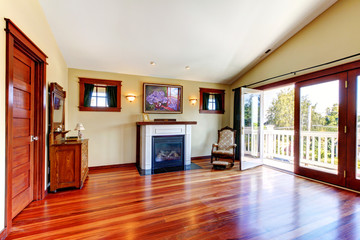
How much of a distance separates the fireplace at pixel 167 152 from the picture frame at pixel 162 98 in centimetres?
90

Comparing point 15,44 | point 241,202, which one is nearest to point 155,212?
point 241,202

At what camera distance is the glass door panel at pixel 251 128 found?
13.9 feet

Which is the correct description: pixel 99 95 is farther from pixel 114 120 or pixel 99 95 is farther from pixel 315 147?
pixel 315 147

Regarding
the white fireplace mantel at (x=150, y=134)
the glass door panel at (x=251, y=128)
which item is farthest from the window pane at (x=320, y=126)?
the white fireplace mantel at (x=150, y=134)

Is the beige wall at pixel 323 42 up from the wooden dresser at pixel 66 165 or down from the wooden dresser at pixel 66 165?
up

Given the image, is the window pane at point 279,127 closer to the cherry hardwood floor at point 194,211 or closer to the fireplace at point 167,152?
the cherry hardwood floor at point 194,211

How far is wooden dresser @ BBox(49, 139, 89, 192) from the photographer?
280cm

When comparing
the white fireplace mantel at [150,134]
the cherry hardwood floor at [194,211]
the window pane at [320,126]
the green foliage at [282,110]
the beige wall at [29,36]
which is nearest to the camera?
the beige wall at [29,36]

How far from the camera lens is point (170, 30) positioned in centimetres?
310

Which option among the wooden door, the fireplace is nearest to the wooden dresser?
the wooden door

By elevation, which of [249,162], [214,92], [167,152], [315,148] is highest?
[214,92]

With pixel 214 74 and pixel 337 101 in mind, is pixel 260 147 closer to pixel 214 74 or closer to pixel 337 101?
pixel 337 101

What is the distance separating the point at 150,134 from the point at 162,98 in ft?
3.95

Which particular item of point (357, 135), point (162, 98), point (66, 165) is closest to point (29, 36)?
point (66, 165)
